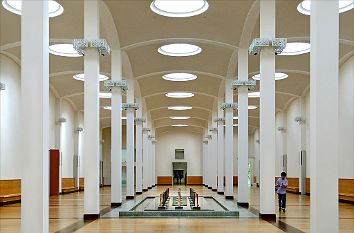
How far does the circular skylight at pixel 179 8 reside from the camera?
19.8 m

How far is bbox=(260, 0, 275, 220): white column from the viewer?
16016 mm

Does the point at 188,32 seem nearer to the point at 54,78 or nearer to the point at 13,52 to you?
the point at 13,52

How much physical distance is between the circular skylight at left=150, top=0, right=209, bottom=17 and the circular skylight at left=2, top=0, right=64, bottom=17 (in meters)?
3.48

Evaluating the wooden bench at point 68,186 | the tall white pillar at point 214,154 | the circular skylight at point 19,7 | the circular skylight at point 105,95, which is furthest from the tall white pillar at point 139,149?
→ the circular skylight at point 19,7

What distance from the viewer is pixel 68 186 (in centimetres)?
3881

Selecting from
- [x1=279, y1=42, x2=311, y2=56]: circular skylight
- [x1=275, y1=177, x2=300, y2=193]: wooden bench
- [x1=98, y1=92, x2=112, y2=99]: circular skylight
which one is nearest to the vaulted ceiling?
[x1=279, y1=42, x2=311, y2=56]: circular skylight

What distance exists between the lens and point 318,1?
32.3ft

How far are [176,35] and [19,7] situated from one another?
20.9 feet

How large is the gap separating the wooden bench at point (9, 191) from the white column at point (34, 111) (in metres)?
14.9

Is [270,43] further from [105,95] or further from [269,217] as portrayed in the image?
[105,95]

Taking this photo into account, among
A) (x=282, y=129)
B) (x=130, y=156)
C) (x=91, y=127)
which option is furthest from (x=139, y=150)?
(x=91, y=127)

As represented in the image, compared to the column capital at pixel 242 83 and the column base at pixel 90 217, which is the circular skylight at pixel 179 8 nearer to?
the column capital at pixel 242 83

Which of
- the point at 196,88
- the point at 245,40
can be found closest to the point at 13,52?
the point at 245,40

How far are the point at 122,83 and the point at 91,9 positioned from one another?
17.7ft
